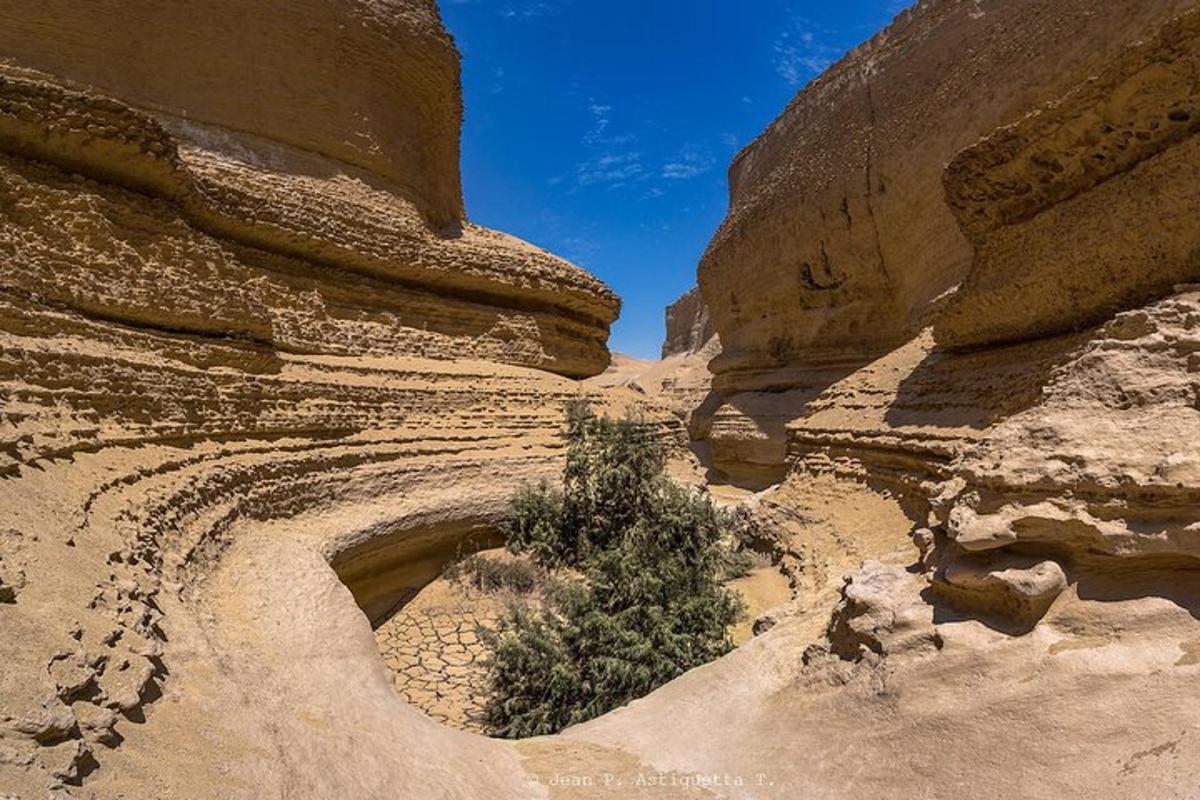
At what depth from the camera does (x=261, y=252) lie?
30.5 ft

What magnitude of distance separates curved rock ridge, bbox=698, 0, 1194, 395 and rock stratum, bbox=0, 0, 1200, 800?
0.09m

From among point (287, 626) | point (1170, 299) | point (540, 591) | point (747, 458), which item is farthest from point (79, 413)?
point (747, 458)

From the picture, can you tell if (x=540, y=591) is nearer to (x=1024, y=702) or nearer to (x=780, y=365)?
(x=1024, y=702)

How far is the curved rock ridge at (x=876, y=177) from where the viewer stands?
29.2 feet

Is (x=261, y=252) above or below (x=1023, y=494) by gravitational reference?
above

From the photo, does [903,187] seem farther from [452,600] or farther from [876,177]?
[452,600]

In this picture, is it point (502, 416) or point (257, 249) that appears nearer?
point (257, 249)

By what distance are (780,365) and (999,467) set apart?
11866 mm

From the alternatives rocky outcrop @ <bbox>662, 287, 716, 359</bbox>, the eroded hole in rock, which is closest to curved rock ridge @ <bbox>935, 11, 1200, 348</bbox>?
the eroded hole in rock

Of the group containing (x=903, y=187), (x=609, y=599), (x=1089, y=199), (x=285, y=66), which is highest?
(x=285, y=66)

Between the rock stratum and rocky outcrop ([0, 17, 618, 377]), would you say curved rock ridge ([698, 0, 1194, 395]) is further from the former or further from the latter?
rocky outcrop ([0, 17, 618, 377])

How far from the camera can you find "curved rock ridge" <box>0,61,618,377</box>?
5.87m

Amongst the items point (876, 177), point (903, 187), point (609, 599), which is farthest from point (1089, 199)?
point (876, 177)

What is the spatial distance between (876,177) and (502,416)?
874 centimetres
